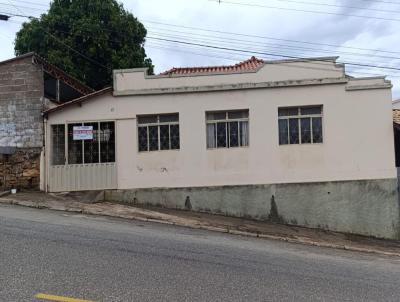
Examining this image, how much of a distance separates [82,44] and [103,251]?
18.6 meters

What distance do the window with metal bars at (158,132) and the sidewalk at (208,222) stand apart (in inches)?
86.9

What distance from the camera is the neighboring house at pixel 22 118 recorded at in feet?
49.9

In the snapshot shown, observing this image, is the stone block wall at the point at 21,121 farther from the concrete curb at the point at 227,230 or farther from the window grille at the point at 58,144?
the concrete curb at the point at 227,230

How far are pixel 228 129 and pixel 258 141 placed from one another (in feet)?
3.67

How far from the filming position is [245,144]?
1509cm

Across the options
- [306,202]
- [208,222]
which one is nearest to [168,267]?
[208,222]

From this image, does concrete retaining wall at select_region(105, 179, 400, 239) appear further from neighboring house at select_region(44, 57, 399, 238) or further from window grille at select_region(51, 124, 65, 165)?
window grille at select_region(51, 124, 65, 165)

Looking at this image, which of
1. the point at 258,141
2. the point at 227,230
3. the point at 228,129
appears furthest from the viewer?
the point at 228,129

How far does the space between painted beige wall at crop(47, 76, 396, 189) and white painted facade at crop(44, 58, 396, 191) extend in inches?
1.3

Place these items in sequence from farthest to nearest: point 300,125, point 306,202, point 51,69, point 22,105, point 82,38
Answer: point 82,38
point 51,69
point 22,105
point 300,125
point 306,202

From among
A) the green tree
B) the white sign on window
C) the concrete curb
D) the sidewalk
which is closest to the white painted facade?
the white sign on window

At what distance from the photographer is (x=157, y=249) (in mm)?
8406

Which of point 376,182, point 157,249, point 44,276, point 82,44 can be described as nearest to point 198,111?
point 376,182

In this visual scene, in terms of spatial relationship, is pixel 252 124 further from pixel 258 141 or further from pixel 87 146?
pixel 87 146
